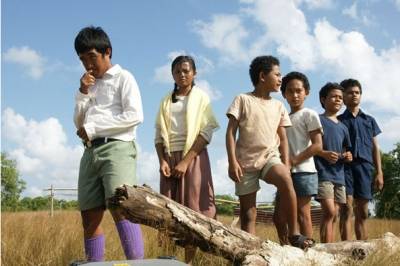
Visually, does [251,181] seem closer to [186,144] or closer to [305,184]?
[186,144]

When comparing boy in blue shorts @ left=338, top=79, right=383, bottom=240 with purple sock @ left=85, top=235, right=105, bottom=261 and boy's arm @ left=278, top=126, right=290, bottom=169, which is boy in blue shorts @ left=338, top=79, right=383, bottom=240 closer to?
boy's arm @ left=278, top=126, right=290, bottom=169

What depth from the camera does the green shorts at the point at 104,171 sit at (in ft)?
11.9

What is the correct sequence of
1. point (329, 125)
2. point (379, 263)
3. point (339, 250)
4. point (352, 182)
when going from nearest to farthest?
point (379, 263) → point (339, 250) → point (329, 125) → point (352, 182)

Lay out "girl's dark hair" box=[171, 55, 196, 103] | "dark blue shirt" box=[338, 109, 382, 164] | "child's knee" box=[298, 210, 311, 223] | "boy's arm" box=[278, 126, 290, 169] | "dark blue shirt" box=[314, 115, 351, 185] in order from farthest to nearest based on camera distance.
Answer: "dark blue shirt" box=[338, 109, 382, 164]
"dark blue shirt" box=[314, 115, 351, 185]
"child's knee" box=[298, 210, 311, 223]
"boy's arm" box=[278, 126, 290, 169]
"girl's dark hair" box=[171, 55, 196, 103]

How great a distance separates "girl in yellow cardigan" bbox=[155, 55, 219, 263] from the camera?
4.39 meters

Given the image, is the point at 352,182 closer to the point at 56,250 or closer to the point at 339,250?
the point at 339,250

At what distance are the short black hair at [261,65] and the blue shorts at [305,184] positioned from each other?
3.25ft

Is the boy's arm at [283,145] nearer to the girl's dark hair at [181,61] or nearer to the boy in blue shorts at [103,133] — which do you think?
the girl's dark hair at [181,61]

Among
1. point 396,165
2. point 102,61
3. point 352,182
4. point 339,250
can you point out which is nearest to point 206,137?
point 102,61

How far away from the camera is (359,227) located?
6398mm

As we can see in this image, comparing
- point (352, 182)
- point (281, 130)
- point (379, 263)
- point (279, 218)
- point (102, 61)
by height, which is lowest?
point (379, 263)

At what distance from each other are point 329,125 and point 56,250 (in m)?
→ 3.08

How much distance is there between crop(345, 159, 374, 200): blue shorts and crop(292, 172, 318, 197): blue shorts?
→ 1152 millimetres

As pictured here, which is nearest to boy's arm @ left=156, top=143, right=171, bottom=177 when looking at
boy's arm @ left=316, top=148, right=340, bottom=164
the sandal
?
the sandal
